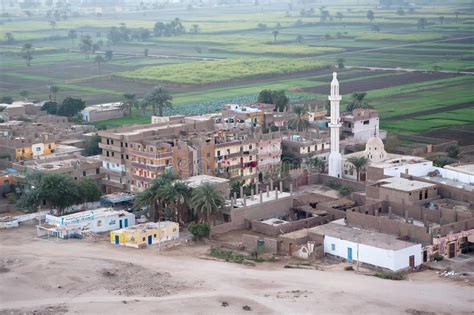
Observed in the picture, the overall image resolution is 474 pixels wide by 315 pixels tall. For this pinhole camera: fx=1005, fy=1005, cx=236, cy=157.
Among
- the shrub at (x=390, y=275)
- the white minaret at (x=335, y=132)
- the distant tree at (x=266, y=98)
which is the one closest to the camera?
the shrub at (x=390, y=275)

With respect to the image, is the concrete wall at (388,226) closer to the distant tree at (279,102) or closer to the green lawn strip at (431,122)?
the green lawn strip at (431,122)

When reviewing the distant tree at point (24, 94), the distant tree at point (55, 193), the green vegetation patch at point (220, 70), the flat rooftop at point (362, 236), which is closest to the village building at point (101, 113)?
the distant tree at point (24, 94)

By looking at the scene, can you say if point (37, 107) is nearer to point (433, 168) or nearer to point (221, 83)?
point (221, 83)

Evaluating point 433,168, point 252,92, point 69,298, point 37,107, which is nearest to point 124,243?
point 69,298

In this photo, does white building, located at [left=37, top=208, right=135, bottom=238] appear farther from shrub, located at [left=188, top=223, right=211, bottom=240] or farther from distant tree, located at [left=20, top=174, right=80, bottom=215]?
shrub, located at [left=188, top=223, right=211, bottom=240]

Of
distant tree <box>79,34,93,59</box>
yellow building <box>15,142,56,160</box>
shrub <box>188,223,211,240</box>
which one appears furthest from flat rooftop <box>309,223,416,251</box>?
distant tree <box>79,34,93,59</box>

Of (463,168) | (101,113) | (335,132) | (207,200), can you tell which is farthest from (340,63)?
(207,200)
